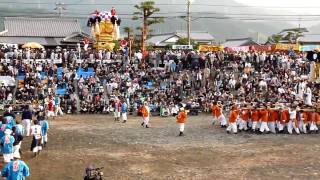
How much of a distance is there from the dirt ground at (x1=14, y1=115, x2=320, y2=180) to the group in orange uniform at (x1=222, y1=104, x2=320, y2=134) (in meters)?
0.88

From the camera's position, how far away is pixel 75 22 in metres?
62.5

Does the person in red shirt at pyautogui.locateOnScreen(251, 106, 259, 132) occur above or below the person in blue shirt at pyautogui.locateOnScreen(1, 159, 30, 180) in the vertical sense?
above

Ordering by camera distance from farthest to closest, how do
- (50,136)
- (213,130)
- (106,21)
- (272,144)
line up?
(106,21) → (213,130) → (50,136) → (272,144)

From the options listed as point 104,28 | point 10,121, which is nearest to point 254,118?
point 10,121

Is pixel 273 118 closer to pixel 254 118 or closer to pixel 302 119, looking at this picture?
pixel 254 118

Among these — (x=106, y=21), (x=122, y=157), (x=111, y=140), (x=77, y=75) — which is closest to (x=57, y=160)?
(x=122, y=157)

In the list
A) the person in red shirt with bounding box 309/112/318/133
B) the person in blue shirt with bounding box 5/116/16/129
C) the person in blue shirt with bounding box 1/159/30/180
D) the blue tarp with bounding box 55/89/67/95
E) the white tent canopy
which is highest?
the white tent canopy

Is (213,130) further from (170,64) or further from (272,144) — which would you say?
(170,64)

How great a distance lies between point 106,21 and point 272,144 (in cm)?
2563

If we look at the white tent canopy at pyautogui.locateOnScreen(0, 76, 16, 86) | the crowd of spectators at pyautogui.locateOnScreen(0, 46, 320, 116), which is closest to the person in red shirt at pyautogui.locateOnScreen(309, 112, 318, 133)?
the crowd of spectators at pyautogui.locateOnScreen(0, 46, 320, 116)

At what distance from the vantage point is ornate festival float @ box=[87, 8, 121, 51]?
4212 centimetres

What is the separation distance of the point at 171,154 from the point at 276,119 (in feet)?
24.3

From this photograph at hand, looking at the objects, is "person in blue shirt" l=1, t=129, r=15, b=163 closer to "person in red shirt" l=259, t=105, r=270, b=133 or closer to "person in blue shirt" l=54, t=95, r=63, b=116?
"person in red shirt" l=259, t=105, r=270, b=133

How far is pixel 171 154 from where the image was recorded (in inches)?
712
